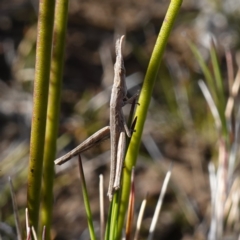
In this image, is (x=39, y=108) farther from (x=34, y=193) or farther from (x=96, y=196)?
(x=96, y=196)

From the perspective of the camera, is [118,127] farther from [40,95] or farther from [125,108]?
[125,108]

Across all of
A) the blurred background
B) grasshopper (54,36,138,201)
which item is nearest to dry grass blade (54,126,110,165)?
grasshopper (54,36,138,201)

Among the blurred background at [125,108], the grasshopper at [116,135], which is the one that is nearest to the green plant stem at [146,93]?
the grasshopper at [116,135]

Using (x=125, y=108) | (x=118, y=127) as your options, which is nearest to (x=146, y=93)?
(x=118, y=127)

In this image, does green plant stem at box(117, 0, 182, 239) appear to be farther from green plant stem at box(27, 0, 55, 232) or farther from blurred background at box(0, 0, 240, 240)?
blurred background at box(0, 0, 240, 240)

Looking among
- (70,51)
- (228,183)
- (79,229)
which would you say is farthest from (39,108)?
(70,51)

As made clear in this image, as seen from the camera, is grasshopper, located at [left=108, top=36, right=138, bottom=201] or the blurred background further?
the blurred background

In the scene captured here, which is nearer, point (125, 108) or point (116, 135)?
point (116, 135)
